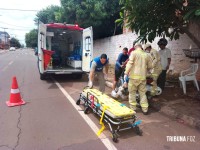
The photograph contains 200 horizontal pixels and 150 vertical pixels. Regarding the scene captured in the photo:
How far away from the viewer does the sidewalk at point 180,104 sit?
505cm

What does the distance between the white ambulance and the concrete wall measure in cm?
300

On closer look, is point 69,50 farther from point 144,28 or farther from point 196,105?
point 196,105

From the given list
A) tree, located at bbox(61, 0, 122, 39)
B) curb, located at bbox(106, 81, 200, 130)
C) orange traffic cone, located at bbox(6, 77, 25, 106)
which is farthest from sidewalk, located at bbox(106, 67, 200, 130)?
tree, located at bbox(61, 0, 122, 39)

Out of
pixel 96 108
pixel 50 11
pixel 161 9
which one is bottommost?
pixel 96 108

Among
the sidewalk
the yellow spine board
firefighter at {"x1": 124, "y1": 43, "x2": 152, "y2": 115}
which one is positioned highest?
firefighter at {"x1": 124, "y1": 43, "x2": 152, "y2": 115}

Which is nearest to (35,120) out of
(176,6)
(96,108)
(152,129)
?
(96,108)

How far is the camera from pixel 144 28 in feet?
19.5

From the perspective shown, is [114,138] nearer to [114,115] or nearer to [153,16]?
[114,115]

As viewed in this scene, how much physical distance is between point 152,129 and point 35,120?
8.56ft

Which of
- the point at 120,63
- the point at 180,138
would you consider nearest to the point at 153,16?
the point at 120,63

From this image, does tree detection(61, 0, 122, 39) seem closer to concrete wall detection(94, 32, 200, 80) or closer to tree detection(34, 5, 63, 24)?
concrete wall detection(94, 32, 200, 80)

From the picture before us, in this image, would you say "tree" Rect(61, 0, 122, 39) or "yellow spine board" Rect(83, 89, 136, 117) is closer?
"yellow spine board" Rect(83, 89, 136, 117)

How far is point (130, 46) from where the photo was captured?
13.3m

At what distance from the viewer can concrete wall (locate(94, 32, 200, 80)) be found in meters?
8.70
